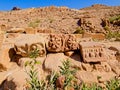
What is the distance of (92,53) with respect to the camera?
583 centimetres

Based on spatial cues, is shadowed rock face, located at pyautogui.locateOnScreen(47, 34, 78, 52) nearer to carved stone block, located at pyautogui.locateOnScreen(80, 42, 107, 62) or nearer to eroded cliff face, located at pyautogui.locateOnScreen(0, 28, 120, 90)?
eroded cliff face, located at pyautogui.locateOnScreen(0, 28, 120, 90)

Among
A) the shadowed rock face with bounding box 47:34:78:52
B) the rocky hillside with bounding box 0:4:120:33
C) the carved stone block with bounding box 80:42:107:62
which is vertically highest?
the shadowed rock face with bounding box 47:34:78:52

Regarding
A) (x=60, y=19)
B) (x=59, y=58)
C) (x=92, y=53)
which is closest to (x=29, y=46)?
(x=59, y=58)

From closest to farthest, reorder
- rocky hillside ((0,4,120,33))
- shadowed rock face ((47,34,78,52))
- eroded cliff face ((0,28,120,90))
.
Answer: eroded cliff face ((0,28,120,90)) < shadowed rock face ((47,34,78,52)) < rocky hillside ((0,4,120,33))

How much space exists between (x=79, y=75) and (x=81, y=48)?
731 mm

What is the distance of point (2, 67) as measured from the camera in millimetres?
5773

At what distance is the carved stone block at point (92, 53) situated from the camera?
578 centimetres

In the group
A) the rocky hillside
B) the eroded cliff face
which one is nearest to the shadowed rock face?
the eroded cliff face

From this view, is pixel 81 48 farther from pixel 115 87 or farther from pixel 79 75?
pixel 115 87

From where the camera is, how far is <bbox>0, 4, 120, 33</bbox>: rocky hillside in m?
20.5

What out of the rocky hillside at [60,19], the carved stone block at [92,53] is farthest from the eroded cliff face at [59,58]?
the rocky hillside at [60,19]

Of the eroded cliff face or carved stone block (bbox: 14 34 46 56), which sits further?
carved stone block (bbox: 14 34 46 56)

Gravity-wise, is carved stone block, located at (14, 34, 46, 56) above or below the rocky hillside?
Result: above

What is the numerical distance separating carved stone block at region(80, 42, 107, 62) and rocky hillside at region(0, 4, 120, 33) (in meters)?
12.4
